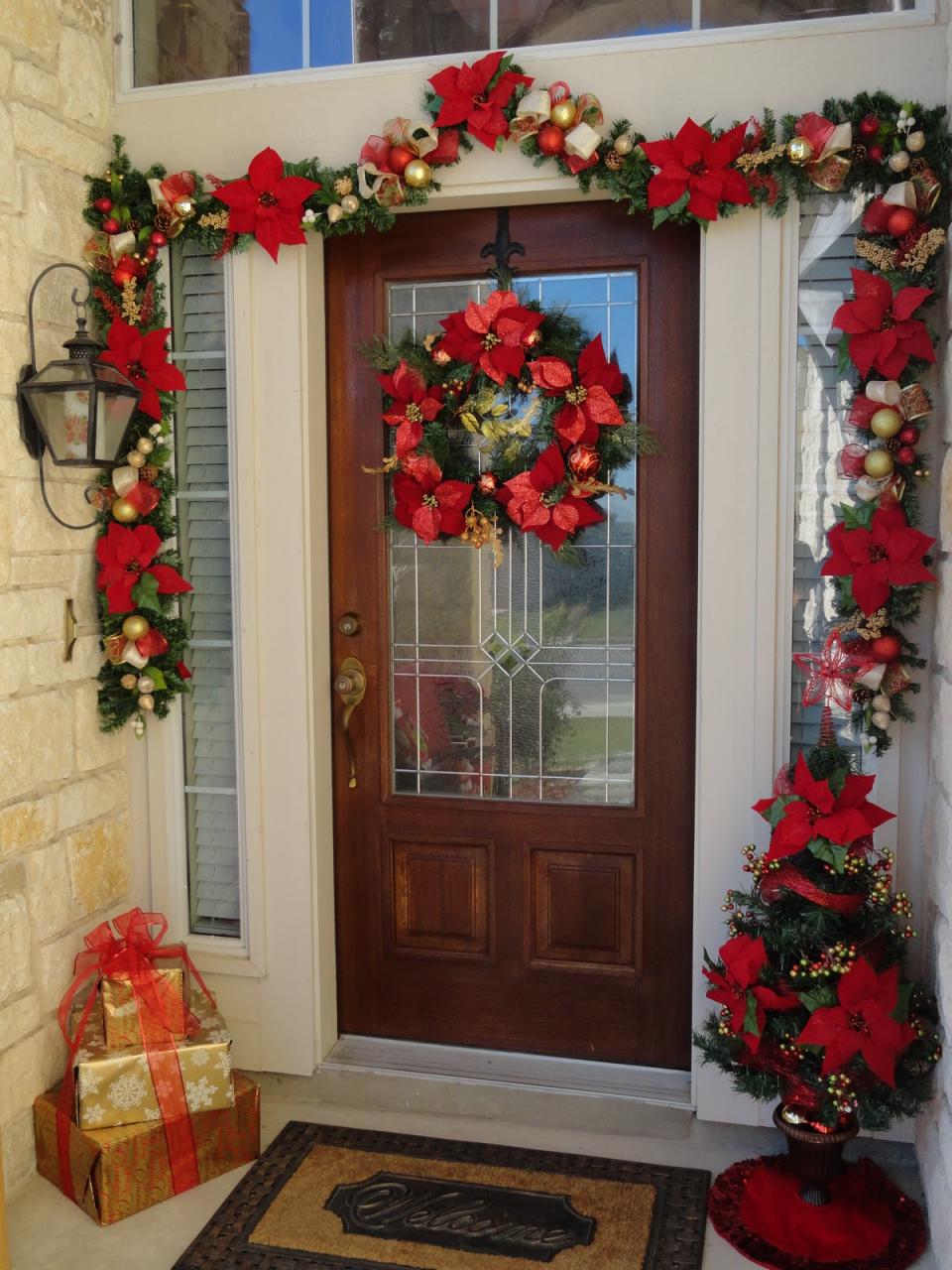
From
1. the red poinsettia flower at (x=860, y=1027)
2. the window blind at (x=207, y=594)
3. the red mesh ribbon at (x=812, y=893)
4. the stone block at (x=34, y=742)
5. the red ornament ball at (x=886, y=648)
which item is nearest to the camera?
the red poinsettia flower at (x=860, y=1027)

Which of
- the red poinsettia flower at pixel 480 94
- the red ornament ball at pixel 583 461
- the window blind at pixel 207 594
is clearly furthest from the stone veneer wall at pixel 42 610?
the red ornament ball at pixel 583 461

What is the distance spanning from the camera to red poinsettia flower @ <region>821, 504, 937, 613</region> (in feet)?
7.63

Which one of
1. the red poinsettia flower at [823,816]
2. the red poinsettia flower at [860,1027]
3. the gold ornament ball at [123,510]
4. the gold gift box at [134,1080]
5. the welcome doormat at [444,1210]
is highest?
the gold ornament ball at [123,510]

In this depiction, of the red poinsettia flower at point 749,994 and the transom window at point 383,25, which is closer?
the red poinsettia flower at point 749,994

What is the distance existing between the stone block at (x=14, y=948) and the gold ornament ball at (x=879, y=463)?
6.73ft

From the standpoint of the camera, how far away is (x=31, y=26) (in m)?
2.52

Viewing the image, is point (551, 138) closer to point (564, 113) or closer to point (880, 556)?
point (564, 113)

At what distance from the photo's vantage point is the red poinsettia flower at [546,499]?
2.68 meters

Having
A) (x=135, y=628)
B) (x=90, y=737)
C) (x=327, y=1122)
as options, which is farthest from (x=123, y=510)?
(x=327, y=1122)

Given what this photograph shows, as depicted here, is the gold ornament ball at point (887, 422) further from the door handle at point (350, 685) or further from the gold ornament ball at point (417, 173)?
the door handle at point (350, 685)

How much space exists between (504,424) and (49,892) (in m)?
1.52

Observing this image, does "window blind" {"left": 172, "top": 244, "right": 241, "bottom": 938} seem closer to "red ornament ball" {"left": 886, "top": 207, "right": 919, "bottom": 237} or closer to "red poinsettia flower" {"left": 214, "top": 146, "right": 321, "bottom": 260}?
"red poinsettia flower" {"left": 214, "top": 146, "right": 321, "bottom": 260}

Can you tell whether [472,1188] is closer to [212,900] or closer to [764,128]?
[212,900]

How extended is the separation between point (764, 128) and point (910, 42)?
1.14ft
